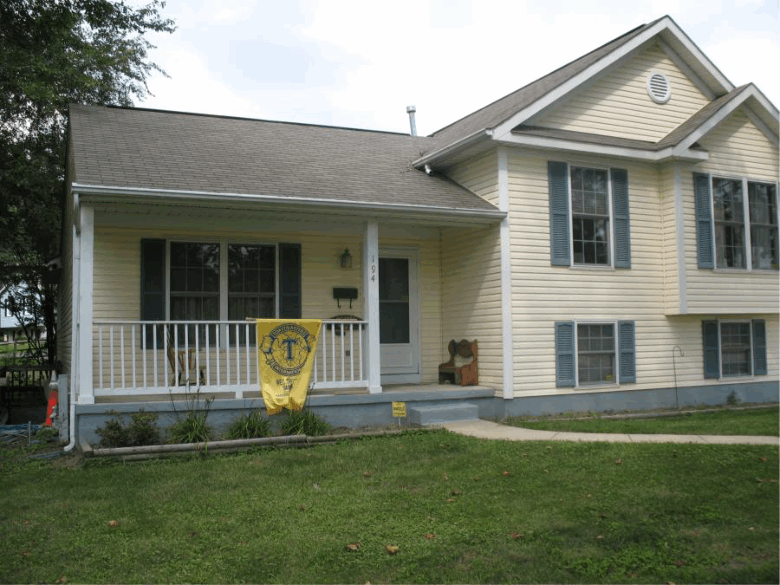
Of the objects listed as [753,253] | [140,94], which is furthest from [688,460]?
[140,94]

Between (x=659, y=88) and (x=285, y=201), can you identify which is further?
(x=659, y=88)

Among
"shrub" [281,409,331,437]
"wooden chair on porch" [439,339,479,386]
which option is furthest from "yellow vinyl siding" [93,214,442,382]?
"shrub" [281,409,331,437]

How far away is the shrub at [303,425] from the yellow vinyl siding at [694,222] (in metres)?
6.50

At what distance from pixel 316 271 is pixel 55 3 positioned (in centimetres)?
652

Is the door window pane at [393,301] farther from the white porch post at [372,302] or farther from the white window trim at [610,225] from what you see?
the white window trim at [610,225]

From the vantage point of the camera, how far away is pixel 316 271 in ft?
36.4

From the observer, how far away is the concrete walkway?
25.6 ft

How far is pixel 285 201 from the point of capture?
29.8 feet

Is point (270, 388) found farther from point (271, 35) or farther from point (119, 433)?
point (271, 35)

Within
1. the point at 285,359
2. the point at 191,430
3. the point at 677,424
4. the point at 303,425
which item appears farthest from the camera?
the point at 677,424

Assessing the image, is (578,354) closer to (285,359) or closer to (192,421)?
(285,359)

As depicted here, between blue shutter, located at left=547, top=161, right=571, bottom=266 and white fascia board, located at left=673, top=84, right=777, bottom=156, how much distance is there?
200 centimetres

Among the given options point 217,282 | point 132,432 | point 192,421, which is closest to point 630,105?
point 217,282

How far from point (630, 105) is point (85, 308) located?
9127 mm
